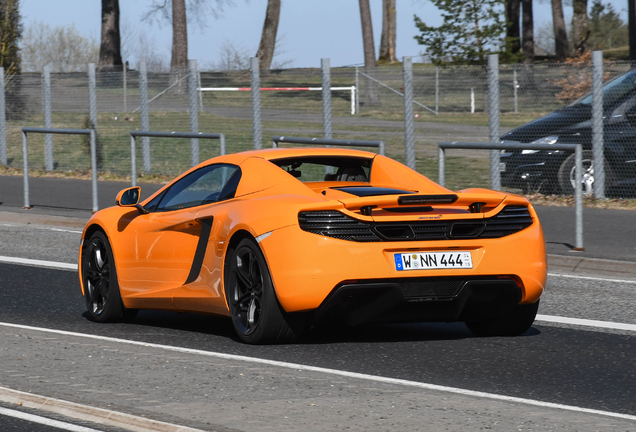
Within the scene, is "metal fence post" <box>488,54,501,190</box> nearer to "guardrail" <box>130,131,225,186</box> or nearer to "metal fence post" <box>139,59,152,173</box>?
"guardrail" <box>130,131,225,186</box>

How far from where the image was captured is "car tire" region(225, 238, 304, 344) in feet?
21.6

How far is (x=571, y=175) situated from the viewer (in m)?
15.0

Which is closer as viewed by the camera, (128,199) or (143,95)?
(128,199)

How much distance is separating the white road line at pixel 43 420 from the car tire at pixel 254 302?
5.84 feet

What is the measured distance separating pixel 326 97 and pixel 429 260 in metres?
13.1

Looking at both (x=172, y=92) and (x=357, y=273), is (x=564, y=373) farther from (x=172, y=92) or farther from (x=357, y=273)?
(x=172, y=92)

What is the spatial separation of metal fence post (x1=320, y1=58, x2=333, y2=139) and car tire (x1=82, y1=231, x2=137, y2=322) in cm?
1110

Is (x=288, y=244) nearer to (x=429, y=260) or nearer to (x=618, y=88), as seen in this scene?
(x=429, y=260)

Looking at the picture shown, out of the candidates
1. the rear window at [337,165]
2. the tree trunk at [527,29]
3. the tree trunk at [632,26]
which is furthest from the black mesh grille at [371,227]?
the tree trunk at [527,29]

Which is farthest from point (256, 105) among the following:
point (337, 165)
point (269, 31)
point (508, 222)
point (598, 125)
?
point (269, 31)

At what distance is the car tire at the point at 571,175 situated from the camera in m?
15.0

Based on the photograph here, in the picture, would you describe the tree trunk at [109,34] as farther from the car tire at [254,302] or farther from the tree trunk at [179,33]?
the car tire at [254,302]

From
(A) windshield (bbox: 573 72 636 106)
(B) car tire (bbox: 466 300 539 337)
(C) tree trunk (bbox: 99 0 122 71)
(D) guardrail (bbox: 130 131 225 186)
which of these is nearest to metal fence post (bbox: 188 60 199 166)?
(D) guardrail (bbox: 130 131 225 186)

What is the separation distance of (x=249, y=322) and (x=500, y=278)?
161cm
